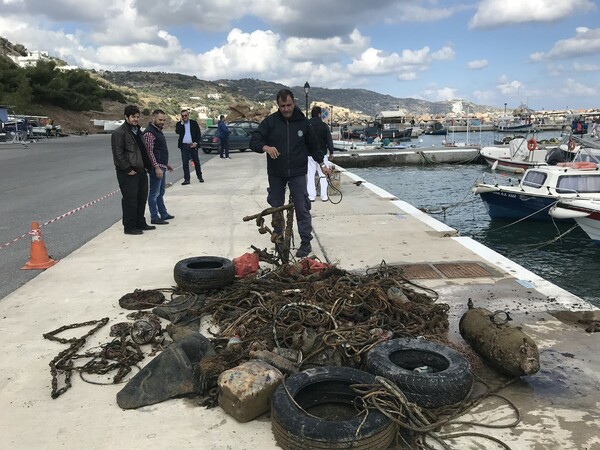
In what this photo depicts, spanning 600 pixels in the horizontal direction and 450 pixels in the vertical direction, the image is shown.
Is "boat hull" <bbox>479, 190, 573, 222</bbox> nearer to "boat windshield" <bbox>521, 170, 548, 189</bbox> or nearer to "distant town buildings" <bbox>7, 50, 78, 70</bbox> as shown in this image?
"boat windshield" <bbox>521, 170, 548, 189</bbox>

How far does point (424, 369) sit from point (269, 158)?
12.6ft

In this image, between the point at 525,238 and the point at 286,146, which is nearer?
the point at 286,146

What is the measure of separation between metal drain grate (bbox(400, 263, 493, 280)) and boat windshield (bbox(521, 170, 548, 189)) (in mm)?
9927

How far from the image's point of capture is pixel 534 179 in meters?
15.6

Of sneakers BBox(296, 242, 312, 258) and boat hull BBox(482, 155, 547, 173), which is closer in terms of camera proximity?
sneakers BBox(296, 242, 312, 258)

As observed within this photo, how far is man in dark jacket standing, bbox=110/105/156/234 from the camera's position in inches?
308

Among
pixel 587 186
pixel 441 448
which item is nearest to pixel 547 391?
pixel 441 448

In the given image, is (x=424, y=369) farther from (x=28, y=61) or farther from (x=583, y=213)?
(x=28, y=61)

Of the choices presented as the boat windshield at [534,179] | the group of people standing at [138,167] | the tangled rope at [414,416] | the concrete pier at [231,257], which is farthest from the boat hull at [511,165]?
the tangled rope at [414,416]

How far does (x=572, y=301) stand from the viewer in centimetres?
533

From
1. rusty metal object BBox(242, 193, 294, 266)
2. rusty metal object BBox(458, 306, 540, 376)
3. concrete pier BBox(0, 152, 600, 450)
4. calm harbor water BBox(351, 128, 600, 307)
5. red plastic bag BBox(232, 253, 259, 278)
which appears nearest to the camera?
concrete pier BBox(0, 152, 600, 450)

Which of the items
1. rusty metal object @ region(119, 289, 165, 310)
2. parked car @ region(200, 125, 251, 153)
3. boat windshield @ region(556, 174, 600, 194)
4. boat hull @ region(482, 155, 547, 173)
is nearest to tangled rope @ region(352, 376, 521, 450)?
rusty metal object @ region(119, 289, 165, 310)

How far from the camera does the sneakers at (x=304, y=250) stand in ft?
23.0

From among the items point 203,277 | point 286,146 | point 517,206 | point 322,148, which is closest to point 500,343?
point 203,277
